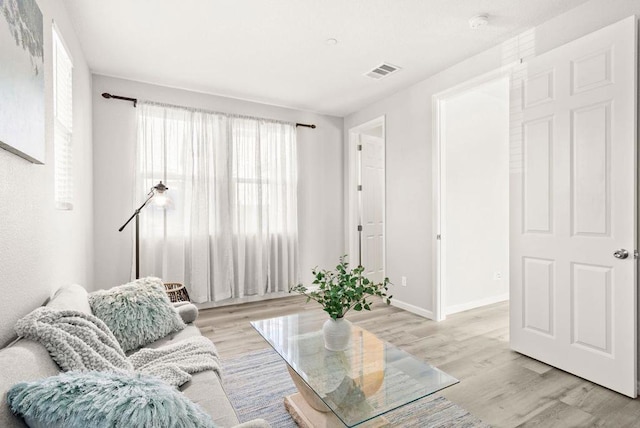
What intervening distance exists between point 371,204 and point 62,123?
3.86 metres

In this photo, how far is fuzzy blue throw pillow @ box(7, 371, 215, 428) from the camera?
2.41ft

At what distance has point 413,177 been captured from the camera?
371 cm

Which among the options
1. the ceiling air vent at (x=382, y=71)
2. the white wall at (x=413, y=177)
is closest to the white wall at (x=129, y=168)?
the white wall at (x=413, y=177)

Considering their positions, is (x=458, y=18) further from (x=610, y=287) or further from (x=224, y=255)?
(x=224, y=255)

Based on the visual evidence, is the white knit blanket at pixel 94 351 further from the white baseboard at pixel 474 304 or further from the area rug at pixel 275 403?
the white baseboard at pixel 474 304

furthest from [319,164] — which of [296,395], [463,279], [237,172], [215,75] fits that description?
[296,395]

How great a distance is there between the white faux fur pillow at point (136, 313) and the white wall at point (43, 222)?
28cm

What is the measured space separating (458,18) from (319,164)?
8.59 ft

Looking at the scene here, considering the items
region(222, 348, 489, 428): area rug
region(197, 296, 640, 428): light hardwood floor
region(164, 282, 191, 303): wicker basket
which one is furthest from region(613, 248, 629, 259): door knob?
region(164, 282, 191, 303): wicker basket

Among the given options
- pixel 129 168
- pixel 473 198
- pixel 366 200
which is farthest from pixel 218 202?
pixel 473 198

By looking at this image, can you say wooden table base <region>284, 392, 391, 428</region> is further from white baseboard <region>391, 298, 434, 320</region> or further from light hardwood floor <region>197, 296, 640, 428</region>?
white baseboard <region>391, 298, 434, 320</region>

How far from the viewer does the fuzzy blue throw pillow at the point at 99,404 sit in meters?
0.73

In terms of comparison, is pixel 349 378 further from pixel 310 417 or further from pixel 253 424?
pixel 253 424

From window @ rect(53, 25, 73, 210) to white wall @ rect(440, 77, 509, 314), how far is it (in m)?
3.24
